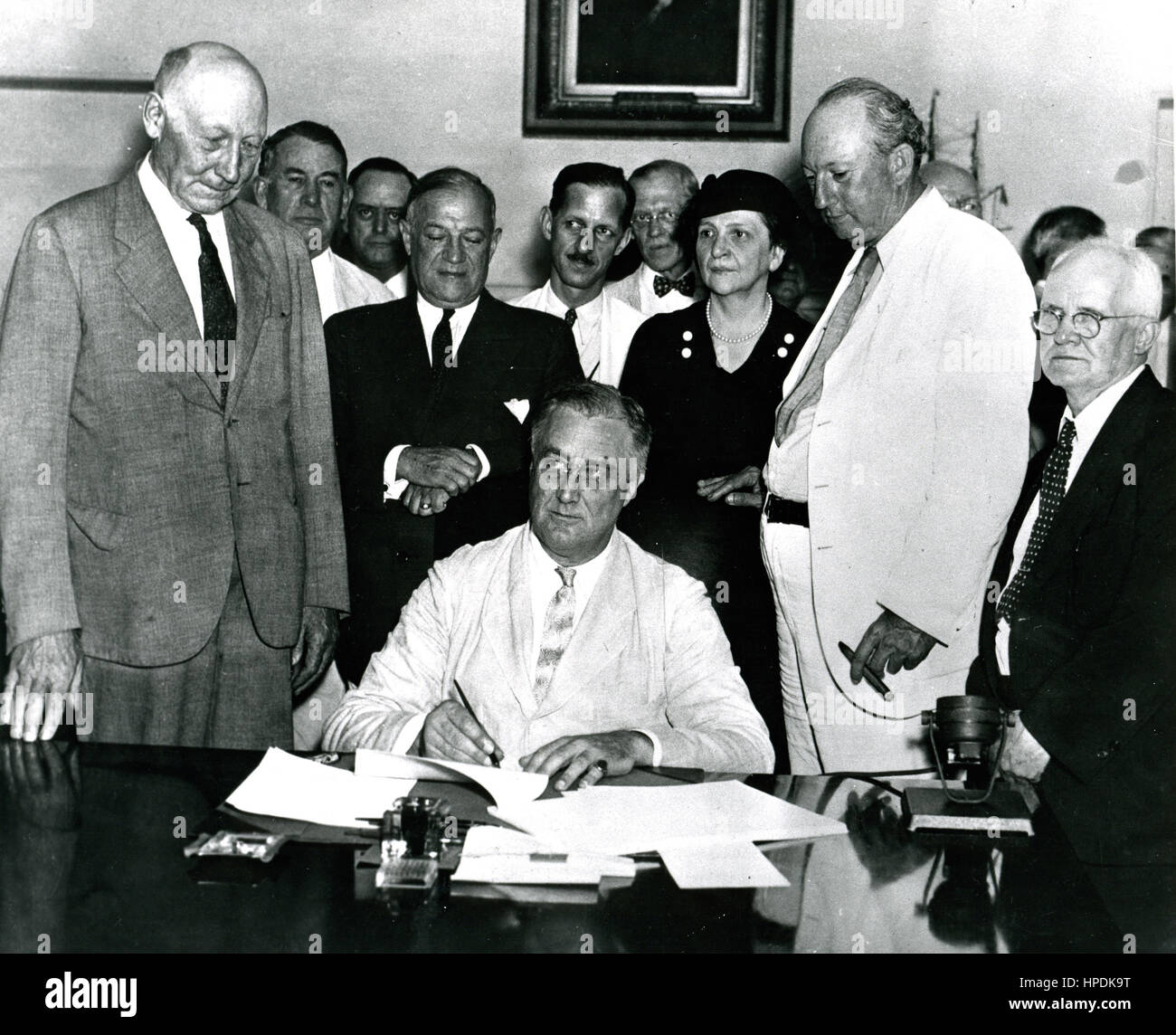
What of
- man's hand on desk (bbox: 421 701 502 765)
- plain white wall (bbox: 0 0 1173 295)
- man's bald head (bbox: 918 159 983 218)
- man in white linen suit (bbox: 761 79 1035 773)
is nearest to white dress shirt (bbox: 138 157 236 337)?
man's hand on desk (bbox: 421 701 502 765)

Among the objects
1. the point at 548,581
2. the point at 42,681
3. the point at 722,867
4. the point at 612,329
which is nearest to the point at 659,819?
the point at 722,867

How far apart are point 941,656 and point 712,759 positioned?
950 mm

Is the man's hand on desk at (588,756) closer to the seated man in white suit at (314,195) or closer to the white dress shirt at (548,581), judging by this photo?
the white dress shirt at (548,581)

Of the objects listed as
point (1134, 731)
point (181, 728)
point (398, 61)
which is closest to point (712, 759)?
point (1134, 731)

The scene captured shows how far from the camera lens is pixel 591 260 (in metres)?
3.76

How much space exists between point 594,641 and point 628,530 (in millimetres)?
834

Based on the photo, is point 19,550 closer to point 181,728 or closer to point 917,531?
point 181,728

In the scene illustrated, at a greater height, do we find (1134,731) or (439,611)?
(439,611)

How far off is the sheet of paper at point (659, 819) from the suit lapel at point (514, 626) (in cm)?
58

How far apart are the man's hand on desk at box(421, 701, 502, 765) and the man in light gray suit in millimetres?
748

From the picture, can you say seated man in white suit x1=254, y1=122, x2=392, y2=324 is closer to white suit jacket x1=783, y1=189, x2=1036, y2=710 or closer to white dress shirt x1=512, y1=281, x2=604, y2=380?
white dress shirt x1=512, y1=281, x2=604, y2=380

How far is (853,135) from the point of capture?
3051 millimetres

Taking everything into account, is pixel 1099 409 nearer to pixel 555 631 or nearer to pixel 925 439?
pixel 925 439

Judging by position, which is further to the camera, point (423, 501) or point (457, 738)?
point (423, 501)
